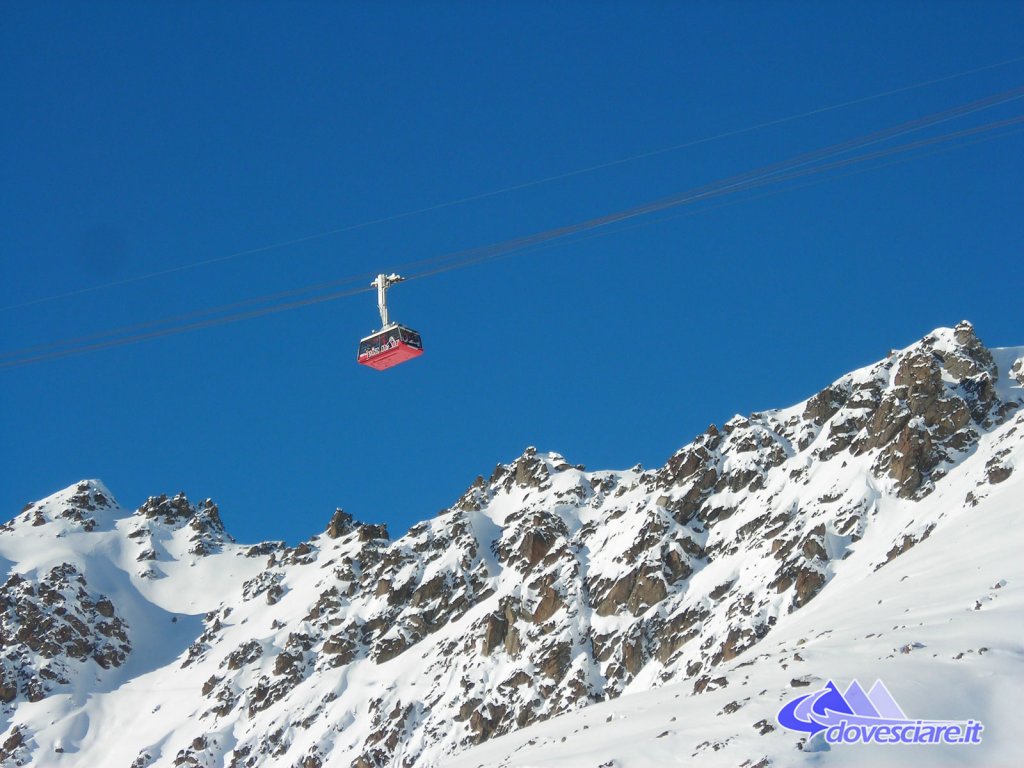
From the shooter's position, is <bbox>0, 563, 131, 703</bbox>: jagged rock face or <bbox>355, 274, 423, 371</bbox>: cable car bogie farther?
<bbox>0, 563, 131, 703</bbox>: jagged rock face

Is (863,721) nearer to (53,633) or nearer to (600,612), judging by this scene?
(600,612)

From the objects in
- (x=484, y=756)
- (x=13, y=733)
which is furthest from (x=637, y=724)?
(x=13, y=733)

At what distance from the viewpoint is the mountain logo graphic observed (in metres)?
42.7

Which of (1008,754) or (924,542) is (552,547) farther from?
(1008,754)

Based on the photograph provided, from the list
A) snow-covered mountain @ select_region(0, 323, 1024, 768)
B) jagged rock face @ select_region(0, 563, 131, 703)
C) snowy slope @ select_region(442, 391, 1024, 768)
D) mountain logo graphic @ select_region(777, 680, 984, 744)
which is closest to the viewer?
mountain logo graphic @ select_region(777, 680, 984, 744)

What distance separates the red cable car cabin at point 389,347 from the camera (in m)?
49.2

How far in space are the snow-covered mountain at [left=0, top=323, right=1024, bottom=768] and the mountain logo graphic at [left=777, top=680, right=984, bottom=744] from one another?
32.6 inches

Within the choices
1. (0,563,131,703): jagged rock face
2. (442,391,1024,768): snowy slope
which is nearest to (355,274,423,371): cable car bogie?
(442,391,1024,768): snowy slope

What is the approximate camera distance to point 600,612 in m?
117

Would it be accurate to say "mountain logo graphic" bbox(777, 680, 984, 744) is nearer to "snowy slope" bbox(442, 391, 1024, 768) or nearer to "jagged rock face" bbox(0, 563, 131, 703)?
"snowy slope" bbox(442, 391, 1024, 768)

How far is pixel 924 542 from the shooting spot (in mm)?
80000

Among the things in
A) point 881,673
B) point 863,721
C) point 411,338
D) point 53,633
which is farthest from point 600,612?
point 53,633

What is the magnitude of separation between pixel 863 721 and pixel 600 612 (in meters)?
71.8

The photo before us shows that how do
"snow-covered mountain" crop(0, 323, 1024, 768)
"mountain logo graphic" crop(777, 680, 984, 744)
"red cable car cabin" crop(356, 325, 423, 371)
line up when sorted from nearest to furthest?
1. "mountain logo graphic" crop(777, 680, 984, 744)
2. "red cable car cabin" crop(356, 325, 423, 371)
3. "snow-covered mountain" crop(0, 323, 1024, 768)
